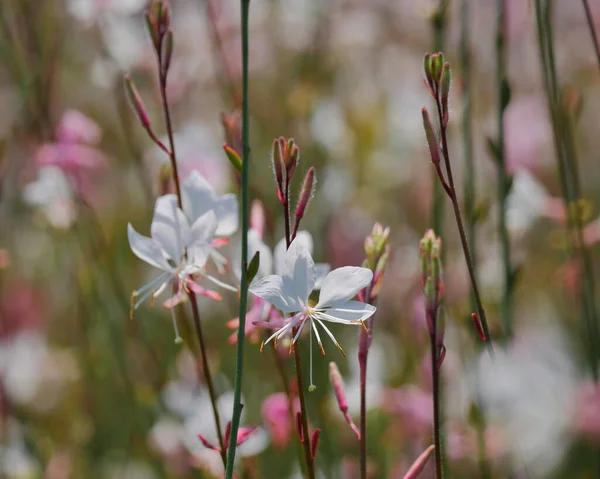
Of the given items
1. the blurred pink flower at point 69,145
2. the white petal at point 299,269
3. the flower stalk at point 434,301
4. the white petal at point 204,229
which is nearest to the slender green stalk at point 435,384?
the flower stalk at point 434,301

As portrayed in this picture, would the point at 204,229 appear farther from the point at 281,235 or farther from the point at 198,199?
the point at 281,235

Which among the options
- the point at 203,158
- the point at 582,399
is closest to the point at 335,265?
the point at 203,158

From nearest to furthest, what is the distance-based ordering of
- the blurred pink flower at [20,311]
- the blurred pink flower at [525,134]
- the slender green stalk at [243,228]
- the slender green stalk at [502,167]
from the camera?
the slender green stalk at [243,228] → the slender green stalk at [502,167] → the blurred pink flower at [525,134] → the blurred pink flower at [20,311]

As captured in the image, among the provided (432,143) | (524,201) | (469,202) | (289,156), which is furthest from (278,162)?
(524,201)

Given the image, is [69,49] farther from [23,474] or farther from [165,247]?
[165,247]

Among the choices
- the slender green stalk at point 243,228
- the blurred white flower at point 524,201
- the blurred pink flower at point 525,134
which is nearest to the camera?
the slender green stalk at point 243,228

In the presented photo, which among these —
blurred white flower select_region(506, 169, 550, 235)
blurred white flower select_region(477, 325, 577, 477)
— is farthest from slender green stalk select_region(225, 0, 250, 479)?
blurred white flower select_region(506, 169, 550, 235)

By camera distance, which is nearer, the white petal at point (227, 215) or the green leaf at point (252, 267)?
the green leaf at point (252, 267)

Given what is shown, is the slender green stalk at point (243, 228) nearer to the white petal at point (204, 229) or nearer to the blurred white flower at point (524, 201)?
the white petal at point (204, 229)
